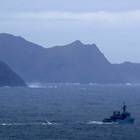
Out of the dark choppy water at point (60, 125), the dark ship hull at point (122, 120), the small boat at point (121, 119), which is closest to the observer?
the dark choppy water at point (60, 125)

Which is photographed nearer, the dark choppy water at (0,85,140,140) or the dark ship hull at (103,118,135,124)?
the dark choppy water at (0,85,140,140)

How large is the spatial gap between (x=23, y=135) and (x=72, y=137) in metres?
5.98

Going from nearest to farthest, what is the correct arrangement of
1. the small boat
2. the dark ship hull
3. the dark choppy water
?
the dark choppy water, the dark ship hull, the small boat

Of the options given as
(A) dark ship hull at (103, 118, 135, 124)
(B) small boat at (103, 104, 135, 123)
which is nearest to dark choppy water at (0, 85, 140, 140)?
(A) dark ship hull at (103, 118, 135, 124)

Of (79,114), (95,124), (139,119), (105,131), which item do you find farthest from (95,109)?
(105,131)

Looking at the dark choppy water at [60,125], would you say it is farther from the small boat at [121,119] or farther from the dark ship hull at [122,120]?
the small boat at [121,119]

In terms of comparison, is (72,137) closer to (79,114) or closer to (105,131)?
(105,131)

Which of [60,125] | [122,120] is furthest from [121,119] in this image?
[60,125]

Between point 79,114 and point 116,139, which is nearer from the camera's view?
point 116,139

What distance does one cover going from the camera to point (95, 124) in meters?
113

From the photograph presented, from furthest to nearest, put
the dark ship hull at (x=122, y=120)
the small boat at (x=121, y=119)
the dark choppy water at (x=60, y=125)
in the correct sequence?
the small boat at (x=121, y=119) < the dark ship hull at (x=122, y=120) < the dark choppy water at (x=60, y=125)

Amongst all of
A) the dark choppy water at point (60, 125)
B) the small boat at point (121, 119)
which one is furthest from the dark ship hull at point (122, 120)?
the dark choppy water at point (60, 125)

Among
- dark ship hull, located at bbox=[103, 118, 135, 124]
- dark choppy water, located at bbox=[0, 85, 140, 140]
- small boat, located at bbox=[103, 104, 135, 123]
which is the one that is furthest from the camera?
small boat, located at bbox=[103, 104, 135, 123]

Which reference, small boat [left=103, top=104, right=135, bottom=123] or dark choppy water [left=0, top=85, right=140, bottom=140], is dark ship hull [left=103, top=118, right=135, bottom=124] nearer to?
small boat [left=103, top=104, right=135, bottom=123]
